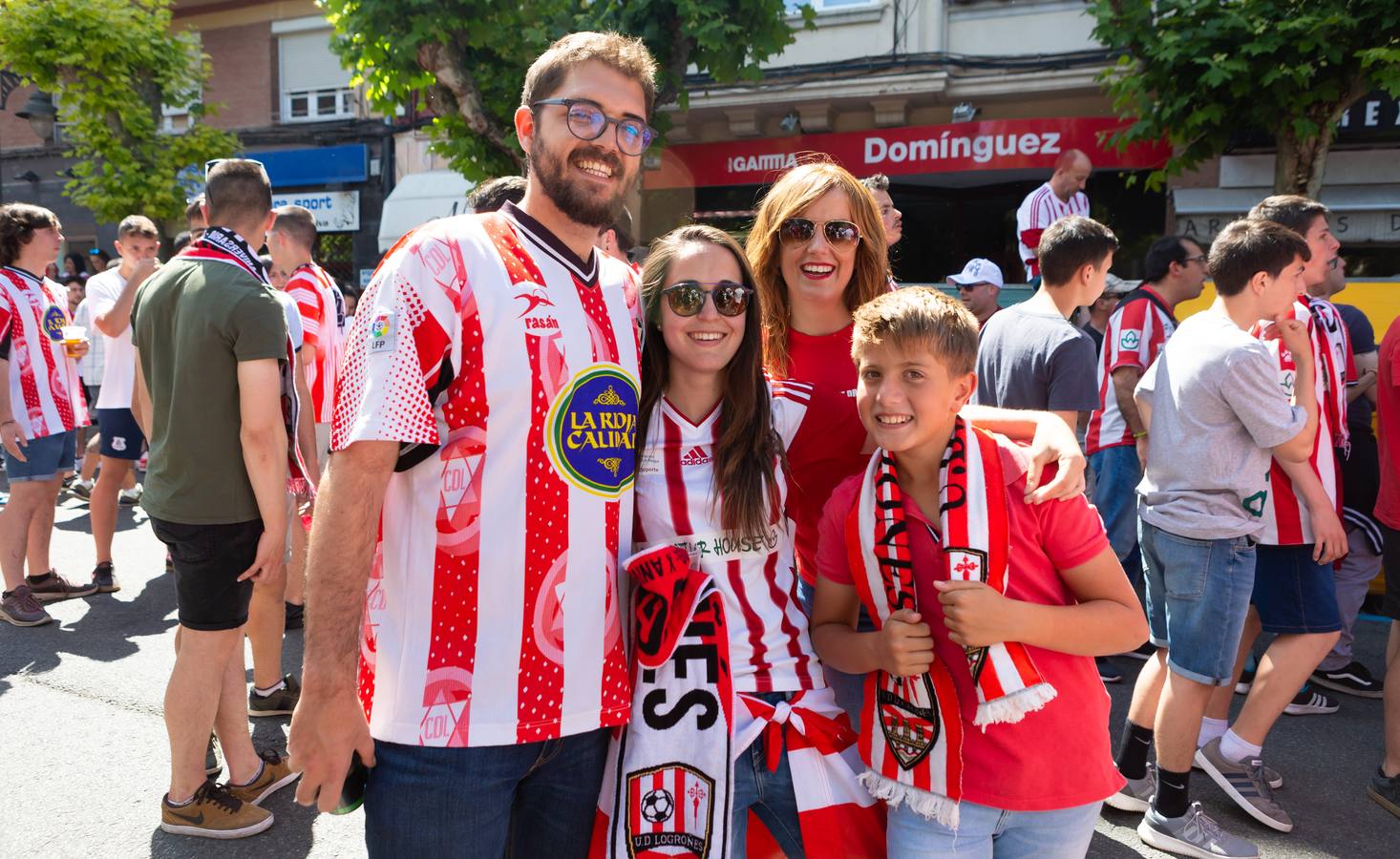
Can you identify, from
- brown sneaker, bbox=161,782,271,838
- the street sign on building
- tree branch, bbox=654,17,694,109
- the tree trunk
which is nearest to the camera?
brown sneaker, bbox=161,782,271,838

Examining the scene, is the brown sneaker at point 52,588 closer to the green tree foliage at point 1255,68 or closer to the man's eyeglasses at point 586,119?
the man's eyeglasses at point 586,119

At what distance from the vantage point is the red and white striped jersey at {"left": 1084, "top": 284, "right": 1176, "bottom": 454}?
15.3 feet

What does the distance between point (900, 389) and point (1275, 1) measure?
25.9ft

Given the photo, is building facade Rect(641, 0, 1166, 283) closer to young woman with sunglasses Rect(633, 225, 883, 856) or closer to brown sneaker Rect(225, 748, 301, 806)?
brown sneaker Rect(225, 748, 301, 806)

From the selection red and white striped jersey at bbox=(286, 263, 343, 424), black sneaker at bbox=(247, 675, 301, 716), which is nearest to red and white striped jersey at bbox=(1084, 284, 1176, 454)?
red and white striped jersey at bbox=(286, 263, 343, 424)

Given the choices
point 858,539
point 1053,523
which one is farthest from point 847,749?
point 1053,523

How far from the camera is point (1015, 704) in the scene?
5.65ft

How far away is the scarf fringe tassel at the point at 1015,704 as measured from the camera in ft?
5.65

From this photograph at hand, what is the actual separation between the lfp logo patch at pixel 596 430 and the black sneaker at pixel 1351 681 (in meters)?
4.37

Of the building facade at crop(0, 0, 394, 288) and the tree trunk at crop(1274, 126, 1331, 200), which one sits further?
the building facade at crop(0, 0, 394, 288)

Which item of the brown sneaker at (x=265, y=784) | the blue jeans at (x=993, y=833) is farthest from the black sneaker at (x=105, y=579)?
the blue jeans at (x=993, y=833)

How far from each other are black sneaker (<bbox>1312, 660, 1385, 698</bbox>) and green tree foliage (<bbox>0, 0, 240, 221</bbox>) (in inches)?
556

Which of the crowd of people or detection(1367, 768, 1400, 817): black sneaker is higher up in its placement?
the crowd of people

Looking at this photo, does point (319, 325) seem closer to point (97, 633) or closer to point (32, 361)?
point (32, 361)
